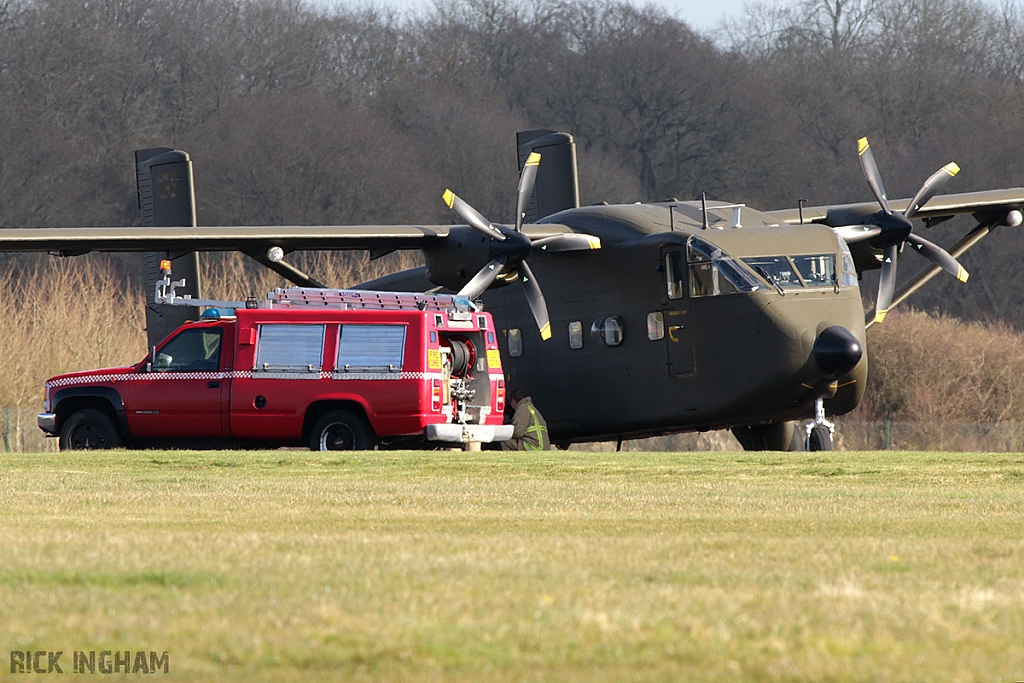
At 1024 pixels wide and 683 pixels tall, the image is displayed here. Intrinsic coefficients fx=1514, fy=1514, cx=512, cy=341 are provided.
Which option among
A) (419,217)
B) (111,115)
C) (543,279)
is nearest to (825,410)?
(543,279)

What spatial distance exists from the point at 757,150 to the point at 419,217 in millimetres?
23070

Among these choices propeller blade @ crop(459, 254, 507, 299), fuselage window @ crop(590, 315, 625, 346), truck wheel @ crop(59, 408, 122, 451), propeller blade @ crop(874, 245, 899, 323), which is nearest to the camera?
truck wheel @ crop(59, 408, 122, 451)

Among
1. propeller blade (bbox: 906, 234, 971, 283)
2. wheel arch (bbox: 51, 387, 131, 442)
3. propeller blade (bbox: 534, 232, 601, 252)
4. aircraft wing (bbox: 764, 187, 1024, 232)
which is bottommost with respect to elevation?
wheel arch (bbox: 51, 387, 131, 442)

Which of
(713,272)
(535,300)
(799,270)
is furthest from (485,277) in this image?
(799,270)

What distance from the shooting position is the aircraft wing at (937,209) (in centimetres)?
2581

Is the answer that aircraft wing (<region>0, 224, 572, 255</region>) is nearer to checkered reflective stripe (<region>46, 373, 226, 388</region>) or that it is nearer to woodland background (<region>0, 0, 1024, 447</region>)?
checkered reflective stripe (<region>46, 373, 226, 388</region>)

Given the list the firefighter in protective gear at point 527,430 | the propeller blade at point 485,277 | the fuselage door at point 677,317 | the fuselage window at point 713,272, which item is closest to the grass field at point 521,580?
the fuselage window at point 713,272

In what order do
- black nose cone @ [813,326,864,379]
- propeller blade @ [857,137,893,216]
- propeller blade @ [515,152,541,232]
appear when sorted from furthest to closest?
propeller blade @ [857,137,893,216]
propeller blade @ [515,152,541,232]
black nose cone @ [813,326,864,379]

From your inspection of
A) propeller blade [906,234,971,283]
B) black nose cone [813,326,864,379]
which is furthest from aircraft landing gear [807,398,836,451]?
propeller blade [906,234,971,283]

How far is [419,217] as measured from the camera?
76062mm

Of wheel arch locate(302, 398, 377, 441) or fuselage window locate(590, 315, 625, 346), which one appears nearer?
wheel arch locate(302, 398, 377, 441)

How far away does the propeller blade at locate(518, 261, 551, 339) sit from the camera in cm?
2308

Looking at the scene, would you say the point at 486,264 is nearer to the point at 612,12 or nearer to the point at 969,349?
the point at 969,349

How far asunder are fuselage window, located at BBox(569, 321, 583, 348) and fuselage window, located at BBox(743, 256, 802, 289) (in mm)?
3220
